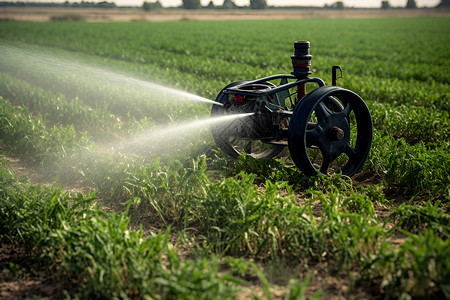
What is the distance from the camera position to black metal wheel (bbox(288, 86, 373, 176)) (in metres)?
3.58

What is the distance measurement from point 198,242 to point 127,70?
9.15 m

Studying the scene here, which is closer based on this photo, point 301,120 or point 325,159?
point 301,120

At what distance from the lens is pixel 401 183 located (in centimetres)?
407

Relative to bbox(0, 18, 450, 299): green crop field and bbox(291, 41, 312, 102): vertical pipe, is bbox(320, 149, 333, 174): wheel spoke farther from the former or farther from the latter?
bbox(291, 41, 312, 102): vertical pipe

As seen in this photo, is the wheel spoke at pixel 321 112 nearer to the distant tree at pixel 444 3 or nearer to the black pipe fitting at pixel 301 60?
the black pipe fitting at pixel 301 60

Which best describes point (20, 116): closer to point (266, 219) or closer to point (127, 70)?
point (266, 219)

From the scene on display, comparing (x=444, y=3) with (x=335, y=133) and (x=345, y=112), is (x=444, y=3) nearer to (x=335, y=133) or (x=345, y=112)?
(x=345, y=112)

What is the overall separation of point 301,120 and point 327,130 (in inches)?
18.0

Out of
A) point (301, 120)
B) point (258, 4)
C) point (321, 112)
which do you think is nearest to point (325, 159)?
point (321, 112)

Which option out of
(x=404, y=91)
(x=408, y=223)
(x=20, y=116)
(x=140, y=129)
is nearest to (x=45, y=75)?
(x=20, y=116)

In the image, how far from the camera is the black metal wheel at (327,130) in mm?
3578

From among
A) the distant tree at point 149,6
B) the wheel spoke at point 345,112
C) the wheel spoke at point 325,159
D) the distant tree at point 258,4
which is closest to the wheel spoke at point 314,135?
the wheel spoke at point 325,159

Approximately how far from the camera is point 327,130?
389 cm

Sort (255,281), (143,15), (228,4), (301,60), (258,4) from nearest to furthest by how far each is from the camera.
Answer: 1. (255,281)
2. (301,60)
3. (143,15)
4. (228,4)
5. (258,4)
